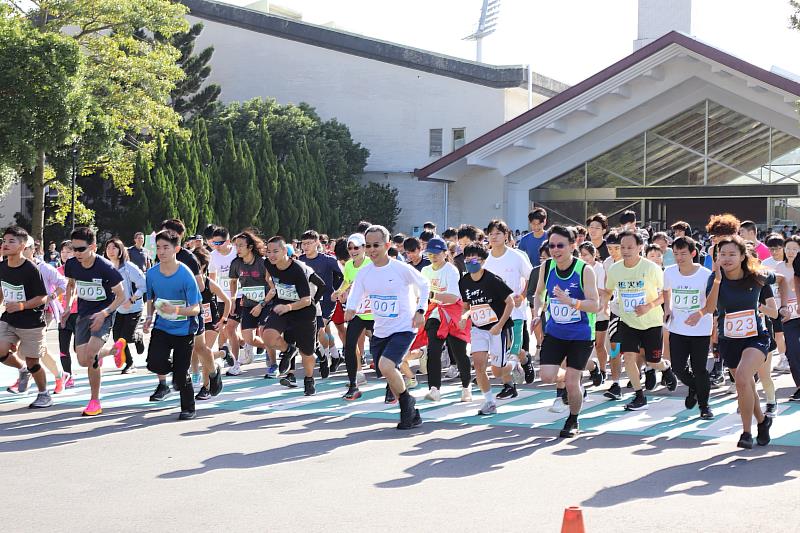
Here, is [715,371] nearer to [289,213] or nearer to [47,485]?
[47,485]

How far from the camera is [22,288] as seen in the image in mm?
10562

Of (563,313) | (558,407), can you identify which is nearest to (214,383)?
(558,407)

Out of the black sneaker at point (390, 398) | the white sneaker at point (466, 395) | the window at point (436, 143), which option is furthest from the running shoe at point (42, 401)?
the window at point (436, 143)

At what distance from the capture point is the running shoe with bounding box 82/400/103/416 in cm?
1036

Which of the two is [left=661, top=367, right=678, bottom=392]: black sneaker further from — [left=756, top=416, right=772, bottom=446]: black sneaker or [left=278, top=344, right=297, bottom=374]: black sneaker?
[left=278, top=344, right=297, bottom=374]: black sneaker

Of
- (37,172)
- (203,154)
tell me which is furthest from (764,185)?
(37,172)

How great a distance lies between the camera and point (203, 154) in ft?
123

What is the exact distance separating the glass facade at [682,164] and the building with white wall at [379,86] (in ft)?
24.8

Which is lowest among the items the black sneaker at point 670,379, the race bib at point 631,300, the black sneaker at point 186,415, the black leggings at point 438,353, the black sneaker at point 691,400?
the black sneaker at point 186,415

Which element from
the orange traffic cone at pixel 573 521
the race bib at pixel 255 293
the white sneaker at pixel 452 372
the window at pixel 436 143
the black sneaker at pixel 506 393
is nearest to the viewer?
the orange traffic cone at pixel 573 521

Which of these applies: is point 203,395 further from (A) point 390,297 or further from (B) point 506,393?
(B) point 506,393

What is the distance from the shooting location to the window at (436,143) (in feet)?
145

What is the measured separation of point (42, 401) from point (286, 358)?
3087 mm

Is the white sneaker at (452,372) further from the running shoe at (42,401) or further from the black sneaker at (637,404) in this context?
the running shoe at (42,401)
